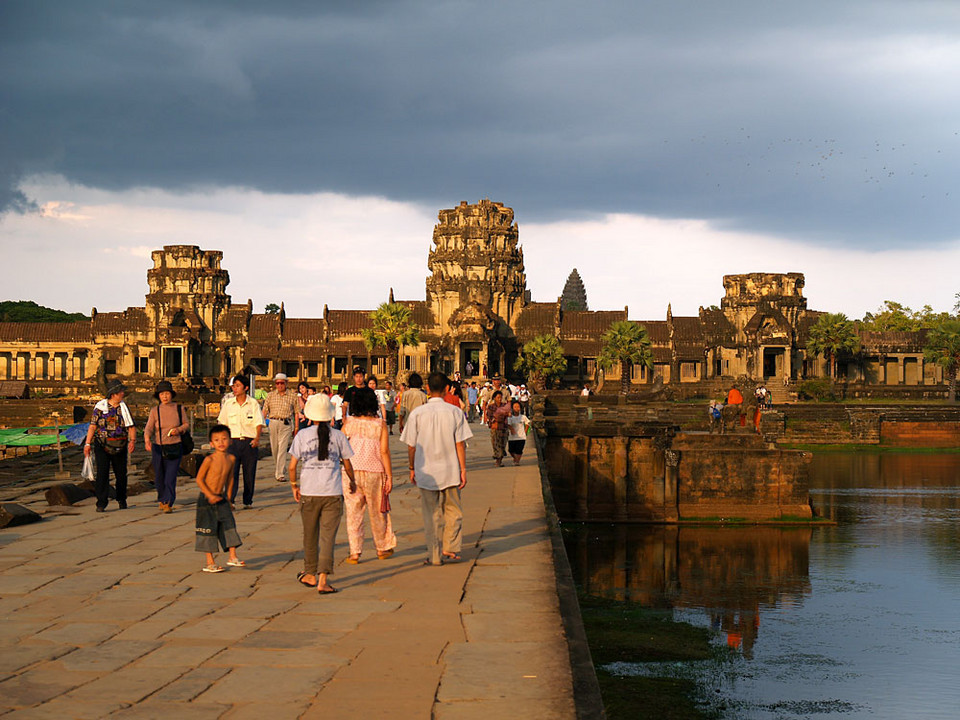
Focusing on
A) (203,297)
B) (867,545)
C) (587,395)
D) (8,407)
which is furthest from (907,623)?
(203,297)

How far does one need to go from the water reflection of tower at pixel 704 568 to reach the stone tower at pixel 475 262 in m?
44.7

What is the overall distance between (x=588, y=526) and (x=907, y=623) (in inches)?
489

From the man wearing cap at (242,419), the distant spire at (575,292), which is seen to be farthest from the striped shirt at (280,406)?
the distant spire at (575,292)

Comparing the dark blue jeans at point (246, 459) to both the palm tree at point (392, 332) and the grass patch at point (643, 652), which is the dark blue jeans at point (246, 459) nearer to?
the grass patch at point (643, 652)

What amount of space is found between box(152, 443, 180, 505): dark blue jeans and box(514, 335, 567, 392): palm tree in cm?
5490

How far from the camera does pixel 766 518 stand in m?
30.7

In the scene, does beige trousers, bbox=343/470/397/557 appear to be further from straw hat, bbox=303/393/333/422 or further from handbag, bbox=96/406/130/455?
handbag, bbox=96/406/130/455

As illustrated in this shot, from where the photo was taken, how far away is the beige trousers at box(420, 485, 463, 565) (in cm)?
1016

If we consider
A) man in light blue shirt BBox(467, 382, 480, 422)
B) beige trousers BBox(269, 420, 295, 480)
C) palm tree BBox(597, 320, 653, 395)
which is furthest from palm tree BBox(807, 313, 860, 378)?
beige trousers BBox(269, 420, 295, 480)

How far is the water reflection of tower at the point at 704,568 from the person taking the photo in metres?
20.7

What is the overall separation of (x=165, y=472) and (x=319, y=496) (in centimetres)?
571

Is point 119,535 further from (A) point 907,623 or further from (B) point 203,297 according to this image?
(B) point 203,297

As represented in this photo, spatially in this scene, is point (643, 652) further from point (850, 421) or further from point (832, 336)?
point (832, 336)

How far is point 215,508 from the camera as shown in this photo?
9.76 meters
